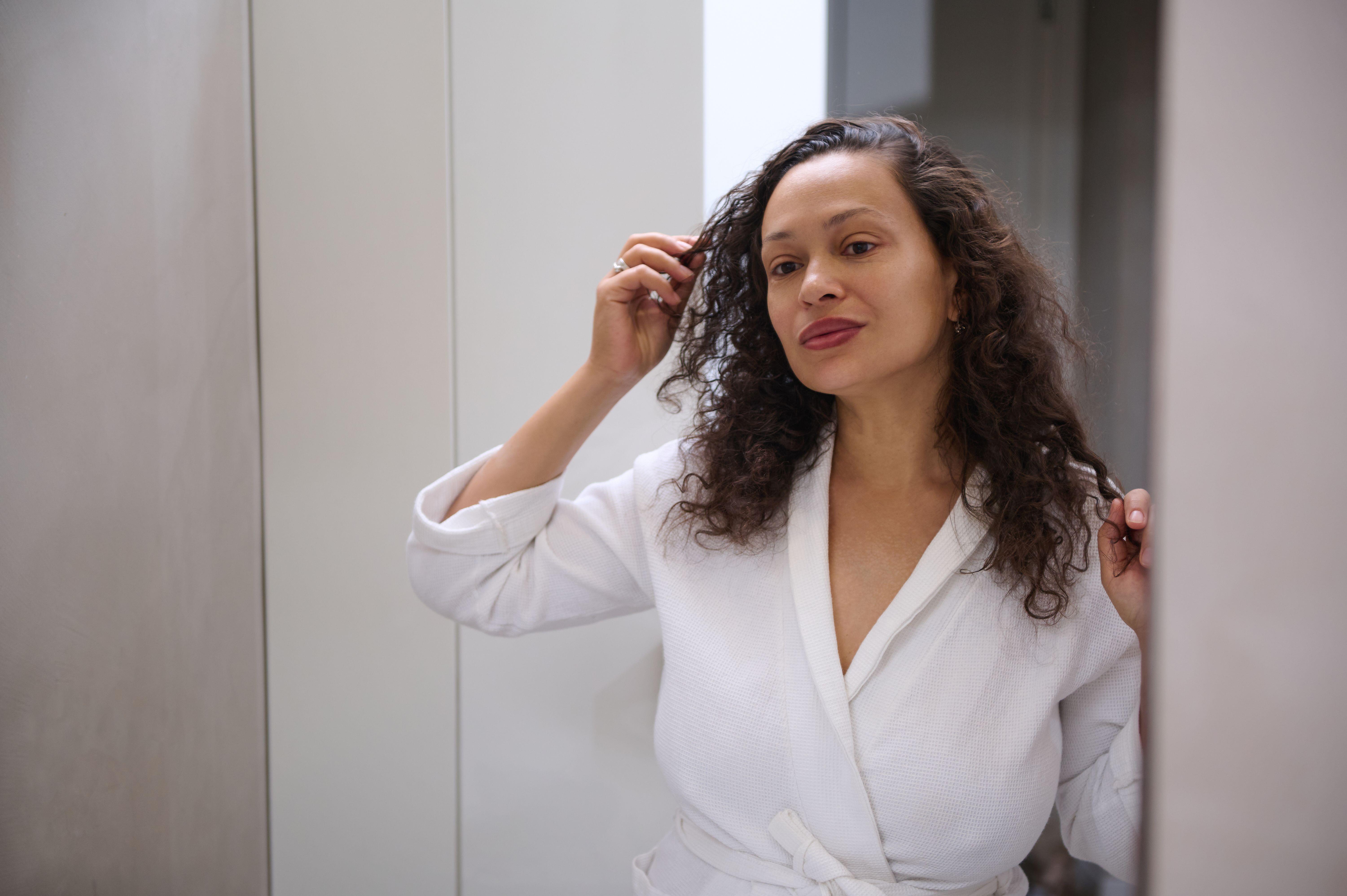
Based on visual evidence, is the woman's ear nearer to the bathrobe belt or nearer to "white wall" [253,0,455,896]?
the bathrobe belt

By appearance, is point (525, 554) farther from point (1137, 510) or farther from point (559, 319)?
point (1137, 510)

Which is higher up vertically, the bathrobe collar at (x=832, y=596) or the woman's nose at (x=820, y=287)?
the woman's nose at (x=820, y=287)

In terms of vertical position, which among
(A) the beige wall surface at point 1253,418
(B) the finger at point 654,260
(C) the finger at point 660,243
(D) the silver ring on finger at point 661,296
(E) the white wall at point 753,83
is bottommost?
(A) the beige wall surface at point 1253,418

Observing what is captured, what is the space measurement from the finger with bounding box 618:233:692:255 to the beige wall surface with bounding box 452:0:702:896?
11cm

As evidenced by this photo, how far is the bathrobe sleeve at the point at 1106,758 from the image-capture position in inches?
25.2

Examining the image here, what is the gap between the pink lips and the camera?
64cm

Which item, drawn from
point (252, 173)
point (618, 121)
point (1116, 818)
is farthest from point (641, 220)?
point (1116, 818)

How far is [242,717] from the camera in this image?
948 mm

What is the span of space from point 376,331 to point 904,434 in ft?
2.11

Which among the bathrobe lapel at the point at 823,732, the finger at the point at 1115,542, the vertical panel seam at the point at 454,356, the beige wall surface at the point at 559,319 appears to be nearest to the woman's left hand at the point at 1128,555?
the finger at the point at 1115,542

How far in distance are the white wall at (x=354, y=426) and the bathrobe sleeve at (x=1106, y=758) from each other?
691 mm

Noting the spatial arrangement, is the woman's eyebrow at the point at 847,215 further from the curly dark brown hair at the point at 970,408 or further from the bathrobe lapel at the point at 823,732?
the bathrobe lapel at the point at 823,732

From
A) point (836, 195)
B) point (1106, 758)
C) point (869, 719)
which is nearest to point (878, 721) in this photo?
point (869, 719)

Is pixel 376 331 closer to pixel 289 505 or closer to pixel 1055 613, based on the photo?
pixel 289 505
